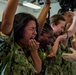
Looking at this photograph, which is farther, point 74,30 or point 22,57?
point 74,30

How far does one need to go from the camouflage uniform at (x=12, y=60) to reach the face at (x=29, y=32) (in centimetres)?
7

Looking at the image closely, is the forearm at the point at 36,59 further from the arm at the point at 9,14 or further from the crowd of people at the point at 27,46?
the arm at the point at 9,14

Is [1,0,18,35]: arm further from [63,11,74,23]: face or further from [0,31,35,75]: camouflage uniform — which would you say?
[63,11,74,23]: face

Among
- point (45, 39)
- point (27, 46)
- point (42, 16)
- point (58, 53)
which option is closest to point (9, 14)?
point (27, 46)

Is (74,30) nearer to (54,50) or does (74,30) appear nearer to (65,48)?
(65,48)

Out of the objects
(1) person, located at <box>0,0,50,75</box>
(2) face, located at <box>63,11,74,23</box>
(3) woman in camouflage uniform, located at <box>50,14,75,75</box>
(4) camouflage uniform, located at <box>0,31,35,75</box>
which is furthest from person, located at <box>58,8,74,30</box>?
(4) camouflage uniform, located at <box>0,31,35,75</box>

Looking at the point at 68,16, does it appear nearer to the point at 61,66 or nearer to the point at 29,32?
the point at 61,66

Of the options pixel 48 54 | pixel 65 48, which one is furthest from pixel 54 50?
Answer: pixel 65 48

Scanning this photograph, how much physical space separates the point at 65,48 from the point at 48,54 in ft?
1.12

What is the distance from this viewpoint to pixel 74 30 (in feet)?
6.09

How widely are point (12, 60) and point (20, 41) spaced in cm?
13

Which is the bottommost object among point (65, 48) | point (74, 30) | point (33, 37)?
point (65, 48)

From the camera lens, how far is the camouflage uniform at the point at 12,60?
997 millimetres

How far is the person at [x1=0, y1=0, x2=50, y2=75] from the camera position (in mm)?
953
